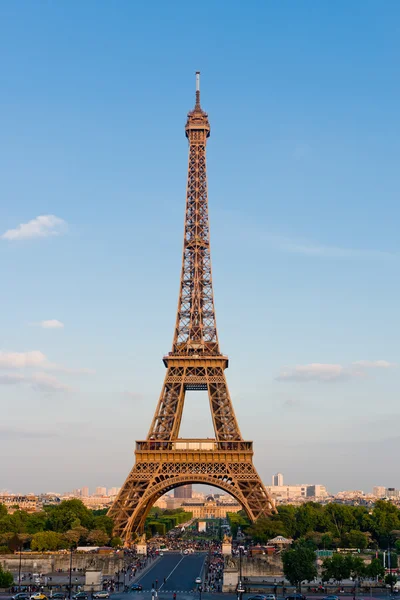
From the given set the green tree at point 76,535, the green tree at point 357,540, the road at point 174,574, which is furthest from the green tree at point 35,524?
the green tree at point 357,540

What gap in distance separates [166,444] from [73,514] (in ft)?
54.5

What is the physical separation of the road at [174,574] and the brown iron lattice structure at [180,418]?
5673mm

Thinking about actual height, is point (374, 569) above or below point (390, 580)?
above

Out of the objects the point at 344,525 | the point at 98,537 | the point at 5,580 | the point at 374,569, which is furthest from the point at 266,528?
the point at 5,580

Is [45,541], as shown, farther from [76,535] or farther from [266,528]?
[266,528]

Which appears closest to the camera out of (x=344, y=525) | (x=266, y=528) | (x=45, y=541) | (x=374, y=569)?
(x=374, y=569)

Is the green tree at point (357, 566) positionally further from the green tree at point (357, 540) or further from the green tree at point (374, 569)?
the green tree at point (357, 540)

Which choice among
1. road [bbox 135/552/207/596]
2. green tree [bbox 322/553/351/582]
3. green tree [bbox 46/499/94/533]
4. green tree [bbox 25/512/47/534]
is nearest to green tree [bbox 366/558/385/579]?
green tree [bbox 322/553/351/582]

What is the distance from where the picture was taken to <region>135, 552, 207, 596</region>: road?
6650 centimetres

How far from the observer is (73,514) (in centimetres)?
9538

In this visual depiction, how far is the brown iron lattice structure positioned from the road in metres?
5.67

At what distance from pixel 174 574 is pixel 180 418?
70.0 ft

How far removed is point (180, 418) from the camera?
307ft

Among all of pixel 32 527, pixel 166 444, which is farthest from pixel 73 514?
pixel 166 444
